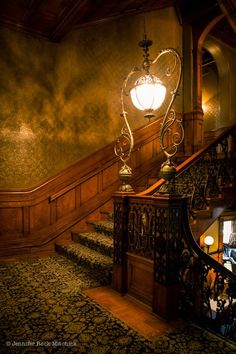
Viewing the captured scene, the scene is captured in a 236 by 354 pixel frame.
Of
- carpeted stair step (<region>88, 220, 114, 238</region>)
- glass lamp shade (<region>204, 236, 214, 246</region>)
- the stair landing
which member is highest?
carpeted stair step (<region>88, 220, 114, 238</region>)

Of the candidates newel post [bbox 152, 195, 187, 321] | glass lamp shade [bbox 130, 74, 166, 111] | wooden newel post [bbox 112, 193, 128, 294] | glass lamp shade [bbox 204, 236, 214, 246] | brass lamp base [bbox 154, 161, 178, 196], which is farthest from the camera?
glass lamp shade [bbox 204, 236, 214, 246]

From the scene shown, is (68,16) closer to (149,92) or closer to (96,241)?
(149,92)

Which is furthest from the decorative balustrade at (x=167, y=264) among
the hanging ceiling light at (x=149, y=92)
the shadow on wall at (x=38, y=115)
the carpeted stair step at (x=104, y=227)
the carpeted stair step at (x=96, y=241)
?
the shadow on wall at (x=38, y=115)

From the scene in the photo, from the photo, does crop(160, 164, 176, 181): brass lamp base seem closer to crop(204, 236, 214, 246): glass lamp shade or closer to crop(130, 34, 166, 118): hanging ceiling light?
crop(130, 34, 166, 118): hanging ceiling light

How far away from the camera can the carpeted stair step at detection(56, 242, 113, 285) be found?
11.7ft

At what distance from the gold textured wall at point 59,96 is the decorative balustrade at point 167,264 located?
2.15 metres

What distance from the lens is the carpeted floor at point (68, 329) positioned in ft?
7.10

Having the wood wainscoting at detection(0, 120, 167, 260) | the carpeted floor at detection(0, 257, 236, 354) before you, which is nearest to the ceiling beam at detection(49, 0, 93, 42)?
the wood wainscoting at detection(0, 120, 167, 260)

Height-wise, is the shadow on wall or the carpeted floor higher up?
the shadow on wall

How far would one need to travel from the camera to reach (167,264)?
105 inches

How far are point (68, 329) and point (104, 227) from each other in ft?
7.67

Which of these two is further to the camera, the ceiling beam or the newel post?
the ceiling beam

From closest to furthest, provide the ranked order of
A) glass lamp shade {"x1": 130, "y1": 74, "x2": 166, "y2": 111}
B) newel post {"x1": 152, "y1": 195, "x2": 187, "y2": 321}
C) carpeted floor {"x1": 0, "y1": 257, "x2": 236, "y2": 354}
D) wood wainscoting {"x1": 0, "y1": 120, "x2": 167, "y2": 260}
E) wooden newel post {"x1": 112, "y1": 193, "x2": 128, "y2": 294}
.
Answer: carpeted floor {"x1": 0, "y1": 257, "x2": 236, "y2": 354}, newel post {"x1": 152, "y1": 195, "x2": 187, "y2": 321}, glass lamp shade {"x1": 130, "y1": 74, "x2": 166, "y2": 111}, wooden newel post {"x1": 112, "y1": 193, "x2": 128, "y2": 294}, wood wainscoting {"x1": 0, "y1": 120, "x2": 167, "y2": 260}

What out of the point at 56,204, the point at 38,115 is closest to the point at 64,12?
the point at 38,115
